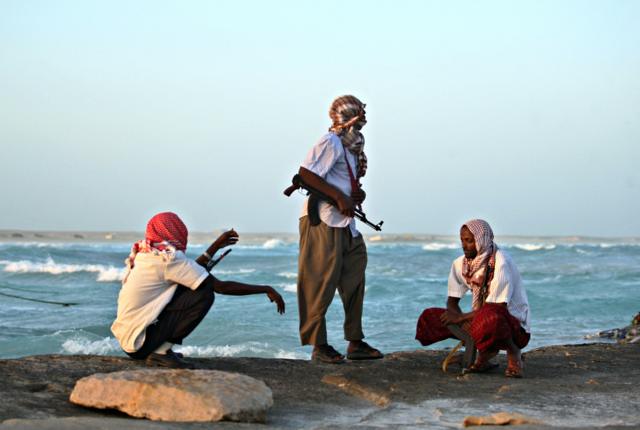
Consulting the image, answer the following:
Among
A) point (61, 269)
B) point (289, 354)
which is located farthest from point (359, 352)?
point (61, 269)

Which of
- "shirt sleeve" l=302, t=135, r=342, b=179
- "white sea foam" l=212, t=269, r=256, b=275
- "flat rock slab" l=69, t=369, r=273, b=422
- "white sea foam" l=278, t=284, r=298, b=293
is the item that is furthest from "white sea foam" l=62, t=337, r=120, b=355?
"white sea foam" l=212, t=269, r=256, b=275

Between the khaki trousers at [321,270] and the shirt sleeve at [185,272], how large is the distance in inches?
44.0

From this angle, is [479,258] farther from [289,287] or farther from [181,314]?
[289,287]

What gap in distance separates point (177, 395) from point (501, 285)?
2472 mm

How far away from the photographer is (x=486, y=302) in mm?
6379

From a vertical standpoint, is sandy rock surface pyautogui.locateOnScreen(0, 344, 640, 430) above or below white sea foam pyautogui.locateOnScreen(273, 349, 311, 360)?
above

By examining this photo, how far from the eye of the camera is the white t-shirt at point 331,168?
6727 millimetres

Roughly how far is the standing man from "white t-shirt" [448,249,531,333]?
74cm

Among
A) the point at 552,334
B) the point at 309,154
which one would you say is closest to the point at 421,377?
the point at 309,154

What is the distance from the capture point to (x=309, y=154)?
676cm

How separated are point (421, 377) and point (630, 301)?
1362 centimetres

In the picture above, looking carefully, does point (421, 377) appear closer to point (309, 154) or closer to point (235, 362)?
point (235, 362)

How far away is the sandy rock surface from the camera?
15.9ft

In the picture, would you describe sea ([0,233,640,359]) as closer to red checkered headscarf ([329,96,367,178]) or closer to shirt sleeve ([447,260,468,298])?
red checkered headscarf ([329,96,367,178])
